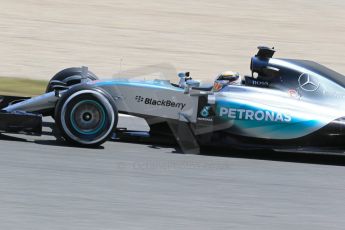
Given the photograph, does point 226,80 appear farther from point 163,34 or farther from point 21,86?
point 163,34

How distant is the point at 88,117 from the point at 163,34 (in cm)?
931

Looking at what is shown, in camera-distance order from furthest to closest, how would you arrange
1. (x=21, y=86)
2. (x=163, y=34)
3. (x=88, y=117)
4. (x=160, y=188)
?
(x=163, y=34)
(x=21, y=86)
(x=88, y=117)
(x=160, y=188)

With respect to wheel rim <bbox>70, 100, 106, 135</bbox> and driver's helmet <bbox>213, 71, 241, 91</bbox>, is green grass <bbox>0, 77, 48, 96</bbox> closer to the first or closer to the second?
wheel rim <bbox>70, 100, 106, 135</bbox>

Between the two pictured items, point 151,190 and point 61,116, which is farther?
point 61,116

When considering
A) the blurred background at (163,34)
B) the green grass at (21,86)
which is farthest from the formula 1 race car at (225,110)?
the blurred background at (163,34)

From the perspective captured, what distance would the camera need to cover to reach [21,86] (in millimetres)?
11586

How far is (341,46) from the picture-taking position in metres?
16.6

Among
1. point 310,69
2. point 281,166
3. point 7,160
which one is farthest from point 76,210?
point 310,69

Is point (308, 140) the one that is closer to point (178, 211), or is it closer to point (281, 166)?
point (281, 166)

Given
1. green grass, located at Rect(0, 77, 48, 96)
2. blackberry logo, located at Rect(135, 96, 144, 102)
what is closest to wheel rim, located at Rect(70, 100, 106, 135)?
blackberry logo, located at Rect(135, 96, 144, 102)

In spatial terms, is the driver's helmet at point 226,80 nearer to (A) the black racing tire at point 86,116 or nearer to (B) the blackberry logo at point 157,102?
(B) the blackberry logo at point 157,102

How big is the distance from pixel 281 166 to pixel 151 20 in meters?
10.8

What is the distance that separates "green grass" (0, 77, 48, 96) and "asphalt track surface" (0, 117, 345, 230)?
3.00 meters

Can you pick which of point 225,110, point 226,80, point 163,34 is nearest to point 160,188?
point 225,110
